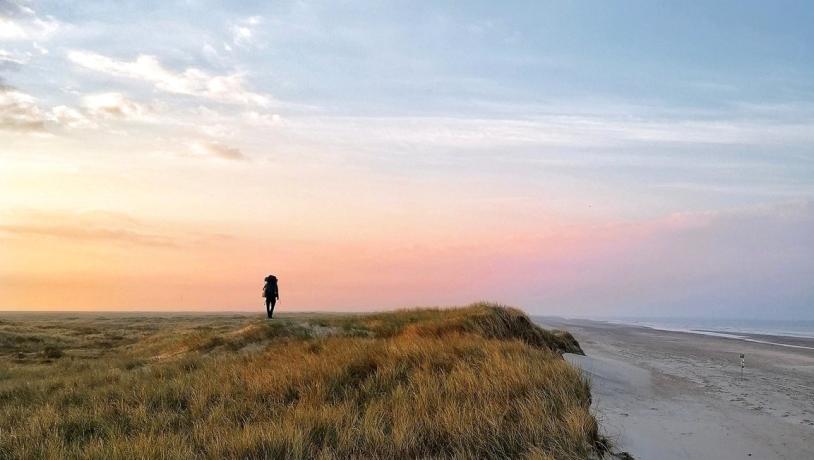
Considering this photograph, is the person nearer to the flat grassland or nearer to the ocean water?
the flat grassland

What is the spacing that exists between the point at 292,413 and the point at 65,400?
19.5ft

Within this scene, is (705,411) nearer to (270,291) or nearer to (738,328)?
(270,291)

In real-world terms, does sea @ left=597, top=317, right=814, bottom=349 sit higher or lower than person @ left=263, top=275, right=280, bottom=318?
lower

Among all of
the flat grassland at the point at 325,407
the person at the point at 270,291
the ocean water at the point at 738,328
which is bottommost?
the ocean water at the point at 738,328

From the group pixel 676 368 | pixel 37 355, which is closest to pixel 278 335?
pixel 37 355

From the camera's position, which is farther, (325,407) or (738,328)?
(738,328)

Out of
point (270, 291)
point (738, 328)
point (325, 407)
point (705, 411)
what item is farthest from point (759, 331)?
point (325, 407)

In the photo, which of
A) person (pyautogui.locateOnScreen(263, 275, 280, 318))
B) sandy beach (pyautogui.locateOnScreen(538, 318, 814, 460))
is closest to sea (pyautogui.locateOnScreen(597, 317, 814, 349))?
sandy beach (pyautogui.locateOnScreen(538, 318, 814, 460))

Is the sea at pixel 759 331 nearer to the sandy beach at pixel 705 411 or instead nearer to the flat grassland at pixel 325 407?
the sandy beach at pixel 705 411

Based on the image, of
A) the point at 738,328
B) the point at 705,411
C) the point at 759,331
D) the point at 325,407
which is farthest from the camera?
the point at 738,328

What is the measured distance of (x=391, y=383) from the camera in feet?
29.9

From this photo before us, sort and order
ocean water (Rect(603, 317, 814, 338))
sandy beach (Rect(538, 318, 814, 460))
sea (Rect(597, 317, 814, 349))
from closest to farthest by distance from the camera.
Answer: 1. sandy beach (Rect(538, 318, 814, 460))
2. sea (Rect(597, 317, 814, 349))
3. ocean water (Rect(603, 317, 814, 338))

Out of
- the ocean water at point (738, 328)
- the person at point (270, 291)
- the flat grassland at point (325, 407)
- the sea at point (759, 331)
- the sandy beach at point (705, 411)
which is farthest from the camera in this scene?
the ocean water at point (738, 328)

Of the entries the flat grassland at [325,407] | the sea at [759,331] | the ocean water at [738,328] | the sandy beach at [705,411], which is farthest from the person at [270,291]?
the ocean water at [738,328]
